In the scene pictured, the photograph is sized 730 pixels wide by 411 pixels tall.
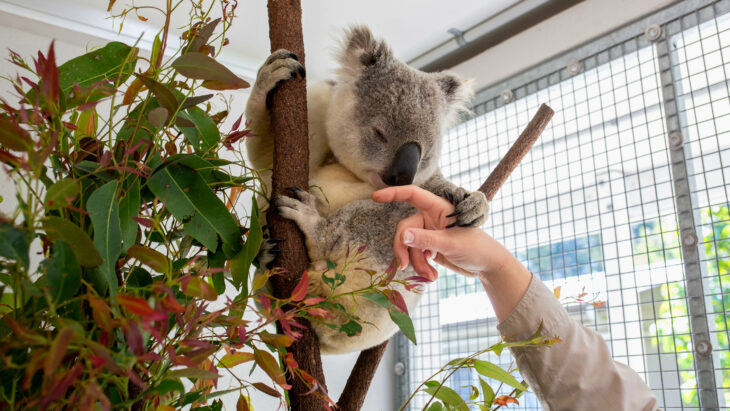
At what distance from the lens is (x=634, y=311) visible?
1.78 metres

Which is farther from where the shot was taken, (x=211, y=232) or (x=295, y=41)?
(x=295, y=41)

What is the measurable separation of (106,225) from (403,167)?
0.90 meters

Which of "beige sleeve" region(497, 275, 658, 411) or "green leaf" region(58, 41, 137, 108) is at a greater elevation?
"green leaf" region(58, 41, 137, 108)

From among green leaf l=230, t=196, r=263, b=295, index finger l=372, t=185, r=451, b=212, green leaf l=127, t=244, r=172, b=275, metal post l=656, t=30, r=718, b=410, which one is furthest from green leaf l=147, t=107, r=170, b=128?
metal post l=656, t=30, r=718, b=410

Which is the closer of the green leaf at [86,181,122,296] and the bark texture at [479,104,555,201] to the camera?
the green leaf at [86,181,122,296]

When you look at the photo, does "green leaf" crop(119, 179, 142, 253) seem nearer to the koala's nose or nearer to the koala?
Result: the koala

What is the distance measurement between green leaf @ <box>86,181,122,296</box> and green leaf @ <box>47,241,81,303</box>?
0.04 meters

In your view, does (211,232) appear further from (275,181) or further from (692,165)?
(692,165)

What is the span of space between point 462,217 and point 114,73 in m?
0.72

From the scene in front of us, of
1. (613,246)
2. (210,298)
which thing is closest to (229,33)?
(613,246)

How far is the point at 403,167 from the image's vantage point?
4.38ft

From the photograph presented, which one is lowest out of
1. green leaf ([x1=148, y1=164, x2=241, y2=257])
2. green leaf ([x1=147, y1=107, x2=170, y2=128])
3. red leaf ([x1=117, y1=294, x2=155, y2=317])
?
red leaf ([x1=117, y1=294, x2=155, y2=317])

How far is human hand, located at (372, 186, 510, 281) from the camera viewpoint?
103cm

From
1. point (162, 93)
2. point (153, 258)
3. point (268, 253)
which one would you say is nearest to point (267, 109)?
point (268, 253)
